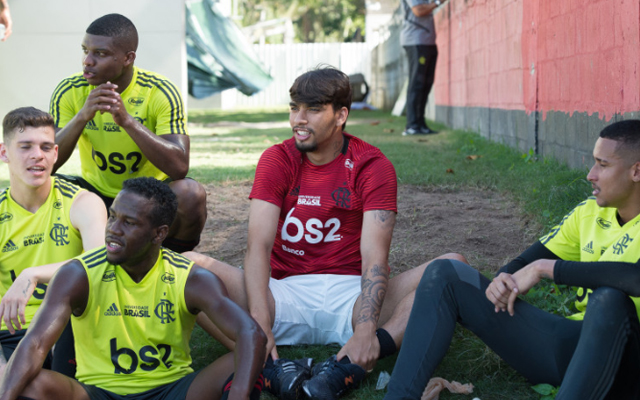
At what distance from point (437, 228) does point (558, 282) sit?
281 cm

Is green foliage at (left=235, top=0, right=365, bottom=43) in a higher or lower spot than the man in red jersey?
higher

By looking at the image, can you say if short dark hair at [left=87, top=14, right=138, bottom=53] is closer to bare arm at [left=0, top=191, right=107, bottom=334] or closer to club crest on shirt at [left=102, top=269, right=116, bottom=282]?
bare arm at [left=0, top=191, right=107, bottom=334]

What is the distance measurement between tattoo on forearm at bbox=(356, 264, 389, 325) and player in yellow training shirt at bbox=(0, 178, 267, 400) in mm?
695

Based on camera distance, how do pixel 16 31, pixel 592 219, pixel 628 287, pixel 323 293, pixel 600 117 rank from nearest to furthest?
pixel 628 287 < pixel 592 219 < pixel 323 293 < pixel 600 117 < pixel 16 31

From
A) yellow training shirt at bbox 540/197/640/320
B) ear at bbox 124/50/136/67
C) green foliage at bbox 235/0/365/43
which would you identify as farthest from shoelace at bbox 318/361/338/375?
green foliage at bbox 235/0/365/43

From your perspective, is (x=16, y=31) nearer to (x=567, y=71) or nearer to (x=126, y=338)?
(x=567, y=71)

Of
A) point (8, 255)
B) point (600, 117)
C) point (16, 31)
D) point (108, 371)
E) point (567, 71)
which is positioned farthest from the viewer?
point (16, 31)

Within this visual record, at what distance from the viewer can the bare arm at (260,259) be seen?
3443 millimetres

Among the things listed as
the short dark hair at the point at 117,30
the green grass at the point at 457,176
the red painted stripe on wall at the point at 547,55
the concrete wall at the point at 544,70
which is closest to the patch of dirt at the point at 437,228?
the green grass at the point at 457,176

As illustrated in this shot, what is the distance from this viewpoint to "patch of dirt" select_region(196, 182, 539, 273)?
16.4 ft

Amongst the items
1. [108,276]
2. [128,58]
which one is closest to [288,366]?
[108,276]

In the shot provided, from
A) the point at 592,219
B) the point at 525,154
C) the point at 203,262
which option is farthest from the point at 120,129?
the point at 525,154

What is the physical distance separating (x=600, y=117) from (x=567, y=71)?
108 cm

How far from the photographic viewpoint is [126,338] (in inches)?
114
